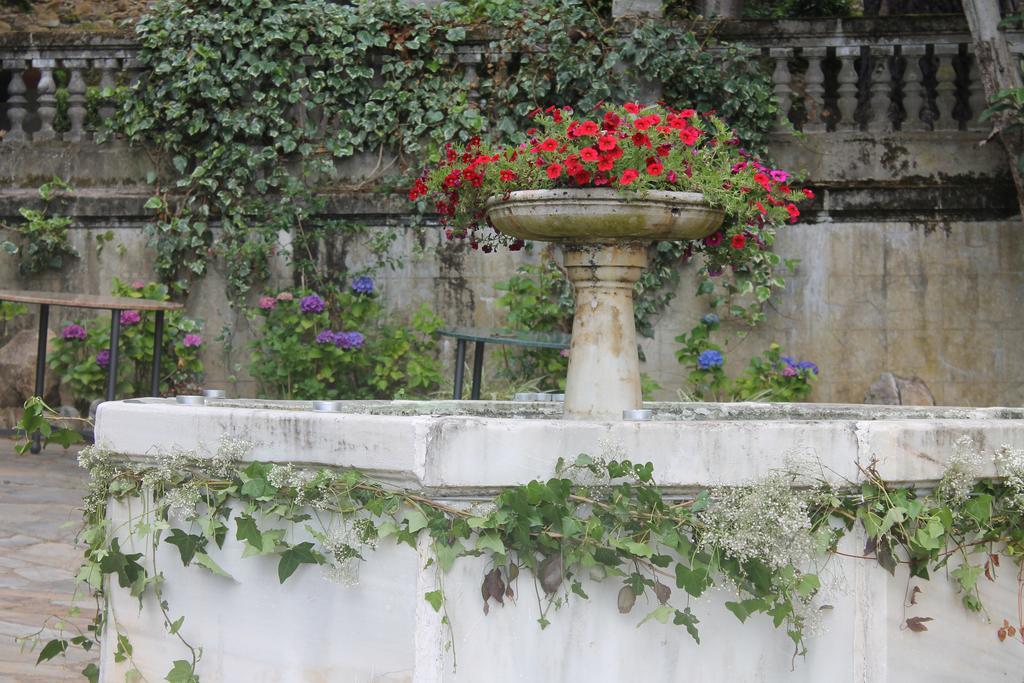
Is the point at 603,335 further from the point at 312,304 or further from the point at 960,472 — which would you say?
the point at 312,304

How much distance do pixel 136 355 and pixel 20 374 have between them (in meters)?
0.83

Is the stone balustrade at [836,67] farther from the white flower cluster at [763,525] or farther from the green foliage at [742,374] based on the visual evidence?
the white flower cluster at [763,525]

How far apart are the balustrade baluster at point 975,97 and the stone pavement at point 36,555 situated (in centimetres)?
596

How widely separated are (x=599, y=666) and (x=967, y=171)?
5.80 metres

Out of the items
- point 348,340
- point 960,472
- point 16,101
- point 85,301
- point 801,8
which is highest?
point 801,8

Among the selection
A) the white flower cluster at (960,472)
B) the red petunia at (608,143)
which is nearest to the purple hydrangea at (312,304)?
the red petunia at (608,143)

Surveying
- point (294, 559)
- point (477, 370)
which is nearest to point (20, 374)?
point (477, 370)

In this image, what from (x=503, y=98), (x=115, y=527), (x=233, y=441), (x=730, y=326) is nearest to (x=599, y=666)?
(x=233, y=441)

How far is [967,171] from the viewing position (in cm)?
762

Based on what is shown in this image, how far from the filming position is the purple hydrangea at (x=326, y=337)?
767 cm

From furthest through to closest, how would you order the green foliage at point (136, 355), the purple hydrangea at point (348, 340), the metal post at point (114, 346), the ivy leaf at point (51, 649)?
the green foliage at point (136, 355), the purple hydrangea at point (348, 340), the metal post at point (114, 346), the ivy leaf at point (51, 649)

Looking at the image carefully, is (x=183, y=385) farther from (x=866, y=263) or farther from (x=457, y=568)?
(x=457, y=568)

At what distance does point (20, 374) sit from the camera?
8078 millimetres

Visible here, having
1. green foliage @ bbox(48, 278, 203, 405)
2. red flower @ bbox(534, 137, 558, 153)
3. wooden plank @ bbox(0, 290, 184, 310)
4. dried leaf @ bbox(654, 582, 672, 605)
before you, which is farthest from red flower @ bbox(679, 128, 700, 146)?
green foliage @ bbox(48, 278, 203, 405)
